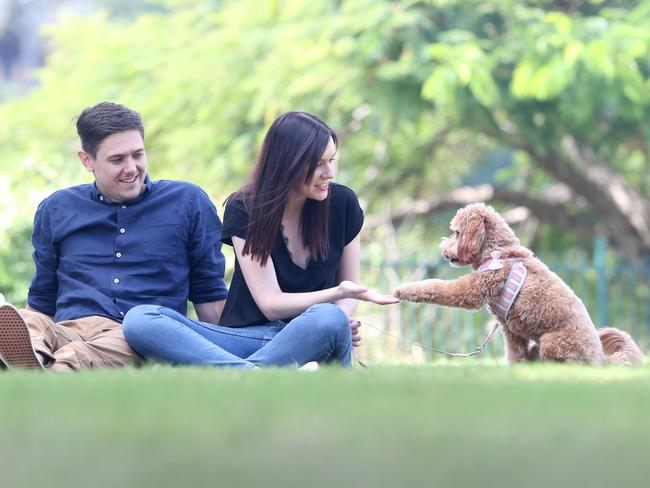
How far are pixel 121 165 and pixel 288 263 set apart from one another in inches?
41.0

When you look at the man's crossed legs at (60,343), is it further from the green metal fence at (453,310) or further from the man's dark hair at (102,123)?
the green metal fence at (453,310)

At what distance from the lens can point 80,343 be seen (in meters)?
5.50

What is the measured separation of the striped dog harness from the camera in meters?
5.32

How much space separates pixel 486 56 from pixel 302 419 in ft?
27.1

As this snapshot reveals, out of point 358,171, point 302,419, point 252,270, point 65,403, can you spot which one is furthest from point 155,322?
point 358,171

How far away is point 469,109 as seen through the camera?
11.7 meters

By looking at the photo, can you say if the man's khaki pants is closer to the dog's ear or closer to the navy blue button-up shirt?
the navy blue button-up shirt

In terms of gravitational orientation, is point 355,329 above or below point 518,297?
below

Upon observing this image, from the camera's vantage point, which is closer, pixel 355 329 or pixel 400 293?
pixel 400 293

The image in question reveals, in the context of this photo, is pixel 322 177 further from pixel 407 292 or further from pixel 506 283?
pixel 506 283

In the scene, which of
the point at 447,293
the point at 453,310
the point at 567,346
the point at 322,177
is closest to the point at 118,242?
the point at 322,177

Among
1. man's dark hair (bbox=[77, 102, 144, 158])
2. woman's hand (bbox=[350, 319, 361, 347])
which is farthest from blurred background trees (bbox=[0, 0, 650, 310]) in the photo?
woman's hand (bbox=[350, 319, 361, 347])

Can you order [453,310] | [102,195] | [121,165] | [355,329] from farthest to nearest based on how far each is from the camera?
1. [453,310]
2. [102,195]
3. [121,165]
4. [355,329]

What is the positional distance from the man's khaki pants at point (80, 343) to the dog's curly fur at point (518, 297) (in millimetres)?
1391
